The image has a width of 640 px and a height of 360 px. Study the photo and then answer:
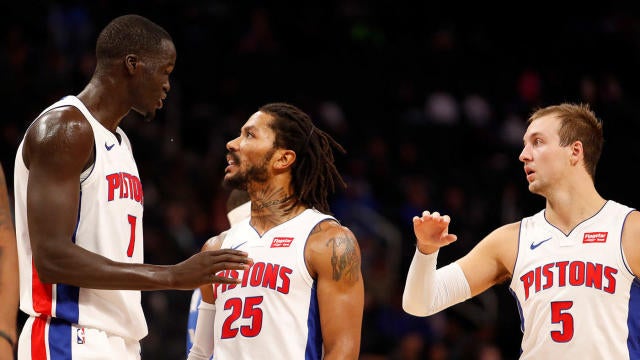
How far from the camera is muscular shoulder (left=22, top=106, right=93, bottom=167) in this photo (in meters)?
3.86

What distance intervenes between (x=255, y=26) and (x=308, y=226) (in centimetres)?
906

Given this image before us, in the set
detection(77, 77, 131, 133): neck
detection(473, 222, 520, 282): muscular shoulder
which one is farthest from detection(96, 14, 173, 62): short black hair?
detection(473, 222, 520, 282): muscular shoulder

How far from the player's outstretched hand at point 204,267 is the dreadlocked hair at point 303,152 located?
0.94 m

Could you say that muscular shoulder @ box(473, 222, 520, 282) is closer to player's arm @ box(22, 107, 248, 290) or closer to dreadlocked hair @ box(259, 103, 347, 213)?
dreadlocked hair @ box(259, 103, 347, 213)

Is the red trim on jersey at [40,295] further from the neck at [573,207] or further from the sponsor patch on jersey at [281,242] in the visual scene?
the neck at [573,207]

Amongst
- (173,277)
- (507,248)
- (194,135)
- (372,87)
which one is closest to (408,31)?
(372,87)

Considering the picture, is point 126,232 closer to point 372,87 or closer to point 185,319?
point 185,319

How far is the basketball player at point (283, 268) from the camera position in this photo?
423 centimetres

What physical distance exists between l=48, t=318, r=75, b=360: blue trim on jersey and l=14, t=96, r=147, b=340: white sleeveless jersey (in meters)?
0.02

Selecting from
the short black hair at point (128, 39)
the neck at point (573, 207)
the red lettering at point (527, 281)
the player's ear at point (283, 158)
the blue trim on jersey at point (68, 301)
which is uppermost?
the short black hair at point (128, 39)

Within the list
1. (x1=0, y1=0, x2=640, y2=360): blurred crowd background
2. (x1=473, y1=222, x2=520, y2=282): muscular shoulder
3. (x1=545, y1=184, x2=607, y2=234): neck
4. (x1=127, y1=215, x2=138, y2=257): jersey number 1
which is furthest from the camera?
(x1=0, y1=0, x2=640, y2=360): blurred crowd background

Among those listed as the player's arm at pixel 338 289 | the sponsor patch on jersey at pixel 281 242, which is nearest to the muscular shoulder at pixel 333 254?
the player's arm at pixel 338 289

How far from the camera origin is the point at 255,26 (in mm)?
13117

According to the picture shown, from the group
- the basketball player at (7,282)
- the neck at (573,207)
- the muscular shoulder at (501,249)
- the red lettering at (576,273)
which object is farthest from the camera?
the muscular shoulder at (501,249)
